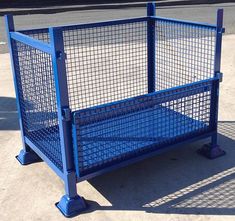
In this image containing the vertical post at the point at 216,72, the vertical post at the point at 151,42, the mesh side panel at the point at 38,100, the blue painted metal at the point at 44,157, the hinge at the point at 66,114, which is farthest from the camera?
the vertical post at the point at 151,42

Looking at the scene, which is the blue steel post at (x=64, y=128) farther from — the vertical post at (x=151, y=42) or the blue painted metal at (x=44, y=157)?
the vertical post at (x=151, y=42)

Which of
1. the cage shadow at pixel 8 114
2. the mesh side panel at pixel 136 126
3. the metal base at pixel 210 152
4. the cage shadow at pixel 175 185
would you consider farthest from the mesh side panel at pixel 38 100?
the metal base at pixel 210 152

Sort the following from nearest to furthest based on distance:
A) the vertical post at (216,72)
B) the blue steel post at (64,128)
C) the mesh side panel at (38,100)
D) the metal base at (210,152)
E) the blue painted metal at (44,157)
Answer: the blue steel post at (64,128)
the blue painted metal at (44,157)
the mesh side panel at (38,100)
the vertical post at (216,72)
the metal base at (210,152)

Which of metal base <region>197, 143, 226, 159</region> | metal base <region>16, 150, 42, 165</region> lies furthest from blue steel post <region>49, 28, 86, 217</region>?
metal base <region>197, 143, 226, 159</region>

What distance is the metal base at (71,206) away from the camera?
2.96 metres

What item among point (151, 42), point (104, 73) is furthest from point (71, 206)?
point (104, 73)

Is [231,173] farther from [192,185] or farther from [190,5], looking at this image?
[190,5]

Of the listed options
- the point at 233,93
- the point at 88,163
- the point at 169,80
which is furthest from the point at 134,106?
the point at 233,93

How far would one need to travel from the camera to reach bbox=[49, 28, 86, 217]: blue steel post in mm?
2645

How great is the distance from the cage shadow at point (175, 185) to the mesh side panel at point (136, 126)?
264 mm

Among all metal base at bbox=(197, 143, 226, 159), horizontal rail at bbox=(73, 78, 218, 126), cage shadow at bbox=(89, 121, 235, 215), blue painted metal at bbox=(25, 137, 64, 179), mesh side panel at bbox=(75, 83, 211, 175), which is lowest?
cage shadow at bbox=(89, 121, 235, 215)

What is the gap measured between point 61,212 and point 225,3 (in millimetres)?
15608

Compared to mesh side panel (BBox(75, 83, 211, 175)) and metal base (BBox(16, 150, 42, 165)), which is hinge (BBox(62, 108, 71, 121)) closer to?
mesh side panel (BBox(75, 83, 211, 175))

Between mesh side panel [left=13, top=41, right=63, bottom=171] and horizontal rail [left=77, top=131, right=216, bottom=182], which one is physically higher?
mesh side panel [left=13, top=41, right=63, bottom=171]
